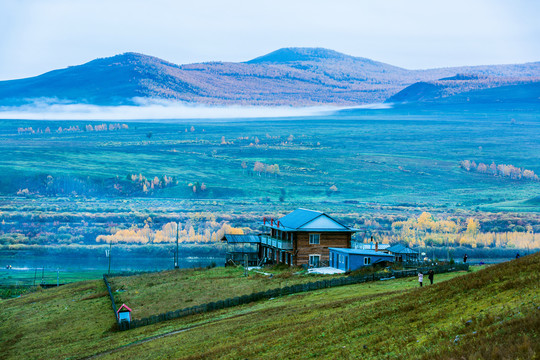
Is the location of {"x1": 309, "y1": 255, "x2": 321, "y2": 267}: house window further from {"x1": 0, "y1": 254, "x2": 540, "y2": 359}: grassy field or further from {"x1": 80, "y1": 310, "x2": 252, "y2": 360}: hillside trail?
{"x1": 80, "y1": 310, "x2": 252, "y2": 360}: hillside trail

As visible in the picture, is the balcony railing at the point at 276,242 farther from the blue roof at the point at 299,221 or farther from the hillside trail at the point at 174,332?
the hillside trail at the point at 174,332

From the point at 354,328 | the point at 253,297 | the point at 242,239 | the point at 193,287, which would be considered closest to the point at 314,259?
the point at 242,239

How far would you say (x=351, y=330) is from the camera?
2784cm

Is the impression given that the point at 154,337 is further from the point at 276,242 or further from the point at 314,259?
the point at 276,242

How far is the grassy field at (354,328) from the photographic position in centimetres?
2108

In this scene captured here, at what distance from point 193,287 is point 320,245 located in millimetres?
16808

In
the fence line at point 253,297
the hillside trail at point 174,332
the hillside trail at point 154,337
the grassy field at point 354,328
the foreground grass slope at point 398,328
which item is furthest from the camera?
the fence line at point 253,297

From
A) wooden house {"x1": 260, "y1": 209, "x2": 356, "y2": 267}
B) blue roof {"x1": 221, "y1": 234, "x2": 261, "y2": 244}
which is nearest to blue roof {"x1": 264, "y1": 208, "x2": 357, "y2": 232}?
wooden house {"x1": 260, "y1": 209, "x2": 356, "y2": 267}

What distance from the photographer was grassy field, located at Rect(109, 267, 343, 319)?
Answer: 5197cm

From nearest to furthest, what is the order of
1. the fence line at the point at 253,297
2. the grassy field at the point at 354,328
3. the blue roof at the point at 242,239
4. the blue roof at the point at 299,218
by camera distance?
the grassy field at the point at 354,328 < the fence line at the point at 253,297 < the blue roof at the point at 299,218 < the blue roof at the point at 242,239

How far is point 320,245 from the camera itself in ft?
233

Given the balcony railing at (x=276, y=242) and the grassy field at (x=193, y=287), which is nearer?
the grassy field at (x=193, y=287)

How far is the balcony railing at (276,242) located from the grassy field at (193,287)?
11.5 ft

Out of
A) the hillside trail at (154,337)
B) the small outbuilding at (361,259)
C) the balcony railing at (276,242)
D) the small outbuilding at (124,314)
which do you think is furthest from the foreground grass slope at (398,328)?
the balcony railing at (276,242)
